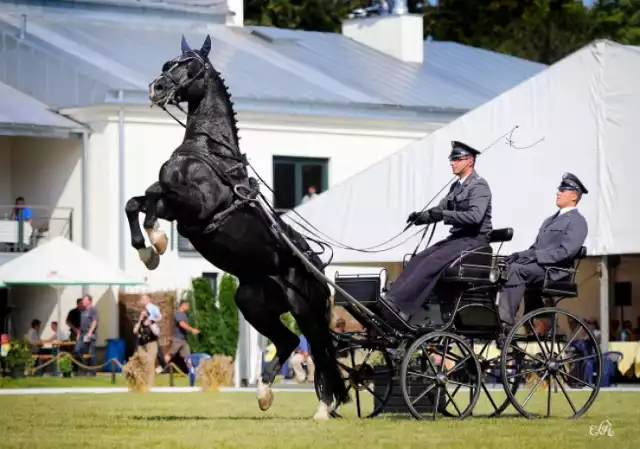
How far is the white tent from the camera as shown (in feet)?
112

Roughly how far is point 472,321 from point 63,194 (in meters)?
24.8

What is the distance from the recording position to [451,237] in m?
16.1

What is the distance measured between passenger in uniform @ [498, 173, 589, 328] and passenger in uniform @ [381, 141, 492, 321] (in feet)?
1.62

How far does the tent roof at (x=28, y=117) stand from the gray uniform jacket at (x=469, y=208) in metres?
22.6

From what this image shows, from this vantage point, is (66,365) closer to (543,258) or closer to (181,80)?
(543,258)

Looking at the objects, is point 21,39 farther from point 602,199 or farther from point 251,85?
point 602,199

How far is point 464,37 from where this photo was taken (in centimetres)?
6072

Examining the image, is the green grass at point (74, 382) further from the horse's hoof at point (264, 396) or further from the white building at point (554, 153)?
the horse's hoof at point (264, 396)

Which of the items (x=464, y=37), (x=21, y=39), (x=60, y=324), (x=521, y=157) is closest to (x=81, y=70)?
(x=21, y=39)

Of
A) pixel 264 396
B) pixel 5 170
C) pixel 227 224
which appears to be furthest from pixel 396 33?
pixel 227 224

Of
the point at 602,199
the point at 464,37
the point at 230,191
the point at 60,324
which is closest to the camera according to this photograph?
the point at 230,191

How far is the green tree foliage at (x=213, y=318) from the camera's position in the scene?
35469 millimetres
